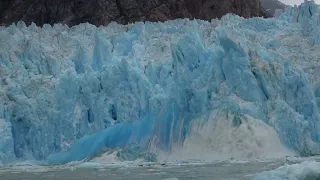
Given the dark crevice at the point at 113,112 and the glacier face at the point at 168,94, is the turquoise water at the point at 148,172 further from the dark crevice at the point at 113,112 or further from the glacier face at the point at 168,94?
the dark crevice at the point at 113,112

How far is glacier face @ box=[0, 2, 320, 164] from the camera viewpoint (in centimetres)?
1384

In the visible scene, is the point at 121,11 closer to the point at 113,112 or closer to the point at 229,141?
the point at 113,112

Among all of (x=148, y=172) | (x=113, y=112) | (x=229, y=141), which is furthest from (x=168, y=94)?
(x=148, y=172)

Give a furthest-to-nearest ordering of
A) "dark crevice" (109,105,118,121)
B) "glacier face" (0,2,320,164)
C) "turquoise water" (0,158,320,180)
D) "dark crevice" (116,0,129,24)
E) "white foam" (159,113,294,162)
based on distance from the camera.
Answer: "dark crevice" (116,0,129,24)
"dark crevice" (109,105,118,121)
"glacier face" (0,2,320,164)
"white foam" (159,113,294,162)
"turquoise water" (0,158,320,180)

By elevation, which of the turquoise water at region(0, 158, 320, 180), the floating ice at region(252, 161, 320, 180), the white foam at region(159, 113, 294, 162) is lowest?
the floating ice at region(252, 161, 320, 180)

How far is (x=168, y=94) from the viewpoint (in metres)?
15.0

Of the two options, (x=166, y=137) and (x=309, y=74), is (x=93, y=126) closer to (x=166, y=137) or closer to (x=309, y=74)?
(x=166, y=137)

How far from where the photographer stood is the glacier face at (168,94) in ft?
45.4

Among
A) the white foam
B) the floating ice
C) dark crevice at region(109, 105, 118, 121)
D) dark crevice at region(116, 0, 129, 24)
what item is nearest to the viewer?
the floating ice

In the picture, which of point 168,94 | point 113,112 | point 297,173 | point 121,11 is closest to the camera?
point 297,173

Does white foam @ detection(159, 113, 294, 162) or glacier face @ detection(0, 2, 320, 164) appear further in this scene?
glacier face @ detection(0, 2, 320, 164)

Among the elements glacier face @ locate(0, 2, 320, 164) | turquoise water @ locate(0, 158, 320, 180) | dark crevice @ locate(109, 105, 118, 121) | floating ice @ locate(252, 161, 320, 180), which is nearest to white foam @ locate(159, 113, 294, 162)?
glacier face @ locate(0, 2, 320, 164)

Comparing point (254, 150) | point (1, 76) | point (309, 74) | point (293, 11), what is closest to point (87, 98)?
point (1, 76)

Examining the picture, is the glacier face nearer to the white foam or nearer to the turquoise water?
the white foam
